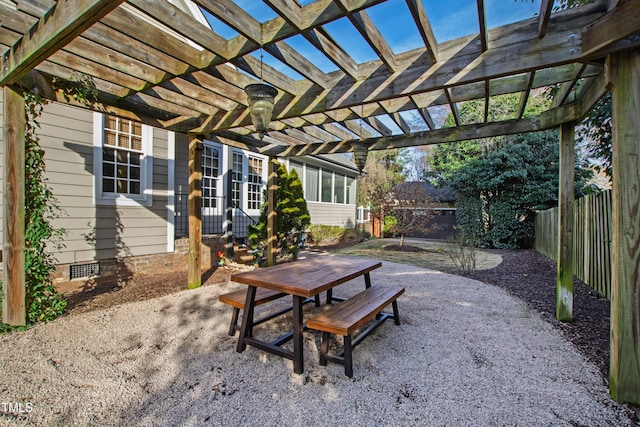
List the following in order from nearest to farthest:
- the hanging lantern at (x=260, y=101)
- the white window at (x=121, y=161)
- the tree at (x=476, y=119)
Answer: the hanging lantern at (x=260, y=101) → the white window at (x=121, y=161) → the tree at (x=476, y=119)

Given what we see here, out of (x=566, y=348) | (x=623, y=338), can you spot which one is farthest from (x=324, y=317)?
(x=566, y=348)

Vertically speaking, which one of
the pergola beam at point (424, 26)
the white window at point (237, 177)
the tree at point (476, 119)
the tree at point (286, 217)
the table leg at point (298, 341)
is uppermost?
→ the tree at point (476, 119)

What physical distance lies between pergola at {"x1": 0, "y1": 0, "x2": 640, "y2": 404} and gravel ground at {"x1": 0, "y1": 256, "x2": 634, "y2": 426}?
54cm

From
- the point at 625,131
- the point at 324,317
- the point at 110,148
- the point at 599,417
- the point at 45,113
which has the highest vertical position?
the point at 45,113

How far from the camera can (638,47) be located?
227cm

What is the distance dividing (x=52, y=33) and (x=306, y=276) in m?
2.92

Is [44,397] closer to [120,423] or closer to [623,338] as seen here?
[120,423]

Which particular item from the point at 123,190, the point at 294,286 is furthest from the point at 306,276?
the point at 123,190

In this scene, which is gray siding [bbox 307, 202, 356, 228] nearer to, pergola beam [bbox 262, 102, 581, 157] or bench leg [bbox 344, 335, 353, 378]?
pergola beam [bbox 262, 102, 581, 157]

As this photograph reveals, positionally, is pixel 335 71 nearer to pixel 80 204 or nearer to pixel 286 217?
pixel 80 204

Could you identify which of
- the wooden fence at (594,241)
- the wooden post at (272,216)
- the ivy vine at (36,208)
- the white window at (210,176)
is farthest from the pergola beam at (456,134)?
the ivy vine at (36,208)

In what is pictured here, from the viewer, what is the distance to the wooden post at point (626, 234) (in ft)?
7.43

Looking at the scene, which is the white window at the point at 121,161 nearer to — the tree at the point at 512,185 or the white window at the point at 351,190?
the tree at the point at 512,185

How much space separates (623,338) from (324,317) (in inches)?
89.5
